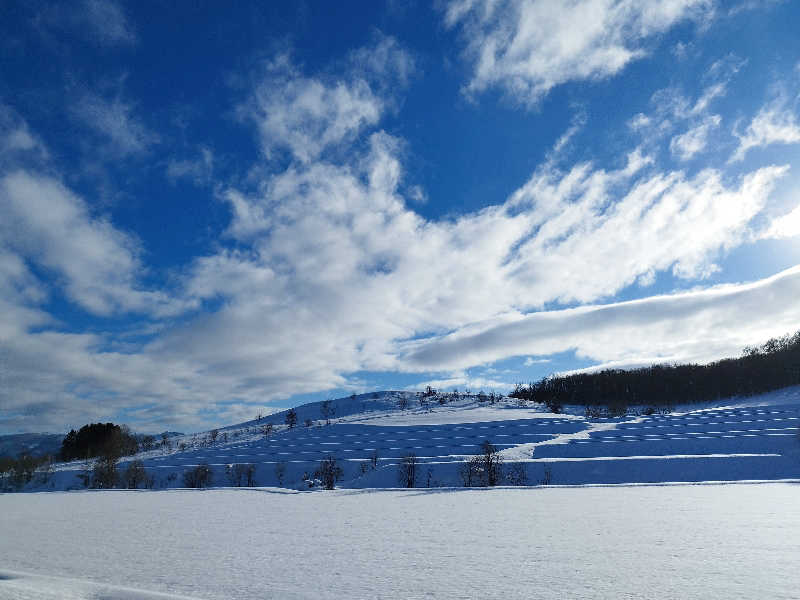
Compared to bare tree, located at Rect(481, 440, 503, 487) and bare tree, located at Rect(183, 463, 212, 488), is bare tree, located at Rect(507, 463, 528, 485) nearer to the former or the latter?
bare tree, located at Rect(481, 440, 503, 487)

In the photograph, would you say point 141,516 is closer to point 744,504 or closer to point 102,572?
point 102,572

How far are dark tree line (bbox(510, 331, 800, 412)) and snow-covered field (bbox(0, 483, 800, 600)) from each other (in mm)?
88134

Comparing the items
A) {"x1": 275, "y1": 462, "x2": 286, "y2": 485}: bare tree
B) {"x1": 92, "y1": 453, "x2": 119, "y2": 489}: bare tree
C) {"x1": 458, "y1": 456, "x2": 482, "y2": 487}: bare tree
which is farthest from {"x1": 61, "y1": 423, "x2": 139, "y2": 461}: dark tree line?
{"x1": 458, "y1": 456, "x2": 482, "y2": 487}: bare tree

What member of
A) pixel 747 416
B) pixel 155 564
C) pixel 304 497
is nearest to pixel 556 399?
pixel 747 416

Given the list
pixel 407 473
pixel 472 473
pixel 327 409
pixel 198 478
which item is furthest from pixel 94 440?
pixel 472 473

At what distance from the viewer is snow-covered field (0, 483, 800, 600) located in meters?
4.04

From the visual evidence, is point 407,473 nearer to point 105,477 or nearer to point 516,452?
point 516,452

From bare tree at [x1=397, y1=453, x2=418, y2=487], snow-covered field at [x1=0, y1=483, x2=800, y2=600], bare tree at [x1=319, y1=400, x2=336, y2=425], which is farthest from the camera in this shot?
bare tree at [x1=319, y1=400, x2=336, y2=425]

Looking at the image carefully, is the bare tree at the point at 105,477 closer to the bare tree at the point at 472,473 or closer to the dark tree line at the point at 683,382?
the bare tree at the point at 472,473

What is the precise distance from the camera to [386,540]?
639 centimetres

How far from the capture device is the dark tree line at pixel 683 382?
101m

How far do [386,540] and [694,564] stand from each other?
146 inches

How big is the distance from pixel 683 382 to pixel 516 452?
332 feet

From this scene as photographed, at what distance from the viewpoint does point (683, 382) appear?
4540 inches
